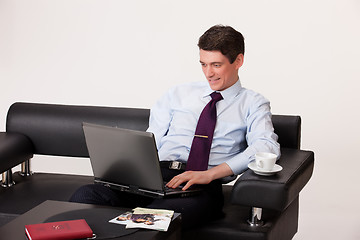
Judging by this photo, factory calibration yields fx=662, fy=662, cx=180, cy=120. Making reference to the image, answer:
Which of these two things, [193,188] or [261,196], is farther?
[193,188]

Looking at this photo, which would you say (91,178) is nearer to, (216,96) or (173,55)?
(216,96)

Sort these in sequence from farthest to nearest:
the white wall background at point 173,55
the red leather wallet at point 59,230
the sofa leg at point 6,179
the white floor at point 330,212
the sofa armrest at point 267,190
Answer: the white wall background at point 173,55 → the white floor at point 330,212 → the sofa leg at point 6,179 → the sofa armrest at point 267,190 → the red leather wallet at point 59,230

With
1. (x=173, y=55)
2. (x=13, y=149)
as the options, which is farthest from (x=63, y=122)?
(x=173, y=55)

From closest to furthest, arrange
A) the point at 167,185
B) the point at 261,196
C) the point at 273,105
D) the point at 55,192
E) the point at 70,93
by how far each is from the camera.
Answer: the point at 261,196 → the point at 167,185 → the point at 55,192 → the point at 273,105 → the point at 70,93

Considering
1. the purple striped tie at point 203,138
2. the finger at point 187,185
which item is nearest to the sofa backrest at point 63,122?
the purple striped tie at point 203,138

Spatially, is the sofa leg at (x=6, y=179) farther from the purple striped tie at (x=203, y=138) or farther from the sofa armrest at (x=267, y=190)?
the sofa armrest at (x=267, y=190)

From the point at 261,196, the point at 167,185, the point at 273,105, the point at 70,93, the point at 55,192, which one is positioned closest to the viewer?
the point at 261,196

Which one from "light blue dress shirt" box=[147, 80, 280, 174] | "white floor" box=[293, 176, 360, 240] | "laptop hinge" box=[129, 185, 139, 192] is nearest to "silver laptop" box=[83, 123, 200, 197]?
"laptop hinge" box=[129, 185, 139, 192]

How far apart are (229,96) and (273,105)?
2.37 meters

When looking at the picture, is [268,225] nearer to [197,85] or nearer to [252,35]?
[197,85]

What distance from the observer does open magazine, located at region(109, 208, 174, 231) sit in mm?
2471

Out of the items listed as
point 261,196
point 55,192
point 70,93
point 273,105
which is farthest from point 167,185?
point 70,93

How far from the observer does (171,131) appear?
338cm

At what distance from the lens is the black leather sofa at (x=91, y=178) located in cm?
279
